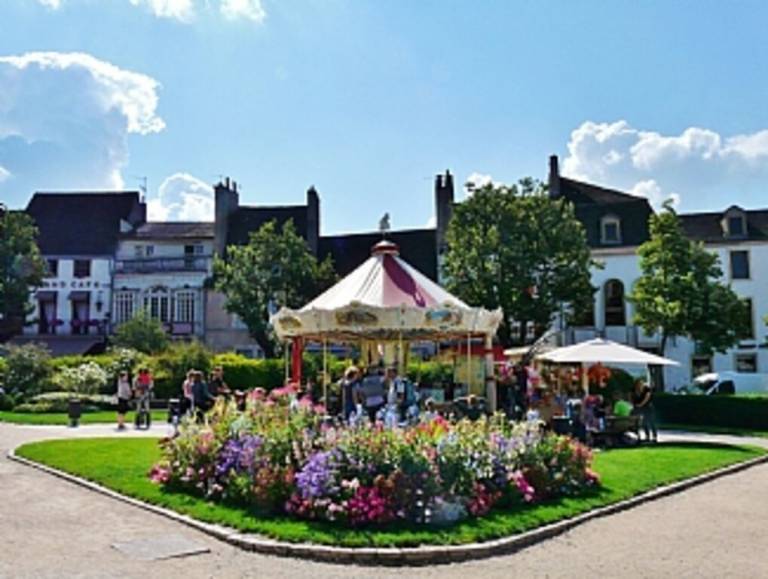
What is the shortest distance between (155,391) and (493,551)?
2581 cm

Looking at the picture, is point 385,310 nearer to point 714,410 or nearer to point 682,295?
point 714,410

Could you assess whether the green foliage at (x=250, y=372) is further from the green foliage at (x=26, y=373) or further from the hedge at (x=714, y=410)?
the hedge at (x=714, y=410)

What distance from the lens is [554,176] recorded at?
1812 inches

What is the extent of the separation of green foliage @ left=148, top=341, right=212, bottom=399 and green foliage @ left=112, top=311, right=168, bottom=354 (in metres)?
6.08

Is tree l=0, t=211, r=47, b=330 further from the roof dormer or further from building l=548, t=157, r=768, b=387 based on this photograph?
the roof dormer

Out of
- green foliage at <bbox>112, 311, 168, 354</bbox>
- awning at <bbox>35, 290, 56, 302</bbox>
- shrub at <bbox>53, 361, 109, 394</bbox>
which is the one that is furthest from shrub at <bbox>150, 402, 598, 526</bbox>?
awning at <bbox>35, 290, 56, 302</bbox>

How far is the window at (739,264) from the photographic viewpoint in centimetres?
4047

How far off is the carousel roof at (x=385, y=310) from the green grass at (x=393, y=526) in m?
4.03

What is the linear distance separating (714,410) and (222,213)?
101ft

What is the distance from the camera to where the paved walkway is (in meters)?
7.66

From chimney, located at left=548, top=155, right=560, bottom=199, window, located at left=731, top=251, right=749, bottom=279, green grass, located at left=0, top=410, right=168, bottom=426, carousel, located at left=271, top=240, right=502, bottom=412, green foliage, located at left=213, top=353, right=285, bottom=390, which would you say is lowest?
green grass, located at left=0, top=410, right=168, bottom=426

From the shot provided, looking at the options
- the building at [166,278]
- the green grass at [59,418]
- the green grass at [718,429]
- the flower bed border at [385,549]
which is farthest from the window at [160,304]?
the flower bed border at [385,549]

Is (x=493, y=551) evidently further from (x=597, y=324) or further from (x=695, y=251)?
(x=597, y=324)

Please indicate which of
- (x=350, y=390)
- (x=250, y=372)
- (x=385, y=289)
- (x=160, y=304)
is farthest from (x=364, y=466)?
(x=160, y=304)
